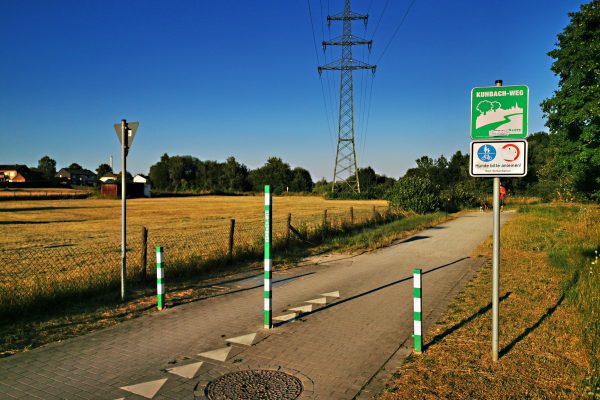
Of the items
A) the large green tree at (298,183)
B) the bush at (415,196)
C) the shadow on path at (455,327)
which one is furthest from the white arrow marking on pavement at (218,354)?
the large green tree at (298,183)

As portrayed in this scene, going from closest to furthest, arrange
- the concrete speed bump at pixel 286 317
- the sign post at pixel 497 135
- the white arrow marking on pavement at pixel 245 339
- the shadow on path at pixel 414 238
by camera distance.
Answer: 1. the sign post at pixel 497 135
2. the white arrow marking on pavement at pixel 245 339
3. the concrete speed bump at pixel 286 317
4. the shadow on path at pixel 414 238

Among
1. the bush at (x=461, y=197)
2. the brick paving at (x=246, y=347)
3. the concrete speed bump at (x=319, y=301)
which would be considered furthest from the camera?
the bush at (x=461, y=197)

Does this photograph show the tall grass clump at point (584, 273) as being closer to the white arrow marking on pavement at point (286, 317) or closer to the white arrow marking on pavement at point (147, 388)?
the white arrow marking on pavement at point (286, 317)

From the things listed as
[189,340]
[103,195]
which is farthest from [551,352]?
[103,195]

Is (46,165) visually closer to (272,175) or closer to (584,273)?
(272,175)

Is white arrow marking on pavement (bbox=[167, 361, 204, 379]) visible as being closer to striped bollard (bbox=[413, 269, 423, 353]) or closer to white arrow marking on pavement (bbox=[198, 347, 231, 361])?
white arrow marking on pavement (bbox=[198, 347, 231, 361])

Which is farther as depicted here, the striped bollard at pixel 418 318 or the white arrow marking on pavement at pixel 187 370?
the striped bollard at pixel 418 318

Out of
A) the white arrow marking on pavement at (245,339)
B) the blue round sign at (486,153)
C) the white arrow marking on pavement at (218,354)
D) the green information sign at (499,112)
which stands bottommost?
the white arrow marking on pavement at (218,354)

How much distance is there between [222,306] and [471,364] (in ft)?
14.2

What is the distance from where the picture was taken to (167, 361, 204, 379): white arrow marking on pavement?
4887mm

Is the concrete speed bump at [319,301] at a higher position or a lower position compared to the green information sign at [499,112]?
lower

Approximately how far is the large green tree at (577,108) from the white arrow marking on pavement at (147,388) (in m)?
22.7

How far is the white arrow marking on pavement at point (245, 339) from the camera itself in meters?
5.89

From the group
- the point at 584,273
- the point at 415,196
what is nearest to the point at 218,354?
the point at 584,273
